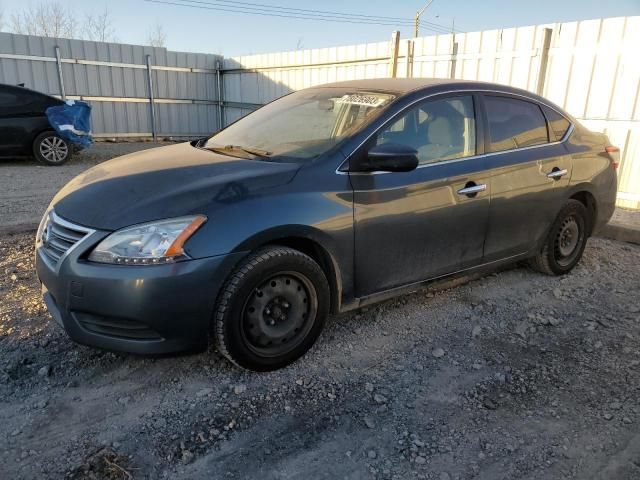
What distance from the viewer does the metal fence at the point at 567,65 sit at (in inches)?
262

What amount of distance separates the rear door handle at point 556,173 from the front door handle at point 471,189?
848 millimetres

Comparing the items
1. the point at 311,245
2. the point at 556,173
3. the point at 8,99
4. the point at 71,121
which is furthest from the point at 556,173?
the point at 8,99

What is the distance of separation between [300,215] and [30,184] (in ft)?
22.0

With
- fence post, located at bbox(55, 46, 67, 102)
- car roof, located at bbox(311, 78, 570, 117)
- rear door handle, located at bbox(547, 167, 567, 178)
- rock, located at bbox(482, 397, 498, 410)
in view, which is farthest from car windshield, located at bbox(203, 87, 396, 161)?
fence post, located at bbox(55, 46, 67, 102)

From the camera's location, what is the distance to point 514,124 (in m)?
3.94

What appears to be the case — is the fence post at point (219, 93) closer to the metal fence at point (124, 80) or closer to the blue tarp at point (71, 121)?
the metal fence at point (124, 80)

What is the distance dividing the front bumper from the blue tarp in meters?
8.23

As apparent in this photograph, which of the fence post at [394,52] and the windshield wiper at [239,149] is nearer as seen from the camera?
the windshield wiper at [239,149]

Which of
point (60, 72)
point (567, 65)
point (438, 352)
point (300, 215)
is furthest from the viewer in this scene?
point (60, 72)

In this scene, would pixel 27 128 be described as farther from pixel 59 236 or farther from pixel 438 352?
pixel 438 352

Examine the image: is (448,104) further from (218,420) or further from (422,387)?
(218,420)

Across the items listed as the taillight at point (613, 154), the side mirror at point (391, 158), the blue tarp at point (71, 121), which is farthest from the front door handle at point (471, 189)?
the blue tarp at point (71, 121)

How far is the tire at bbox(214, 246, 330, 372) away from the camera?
2.64 metres

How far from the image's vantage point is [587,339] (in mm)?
3471
